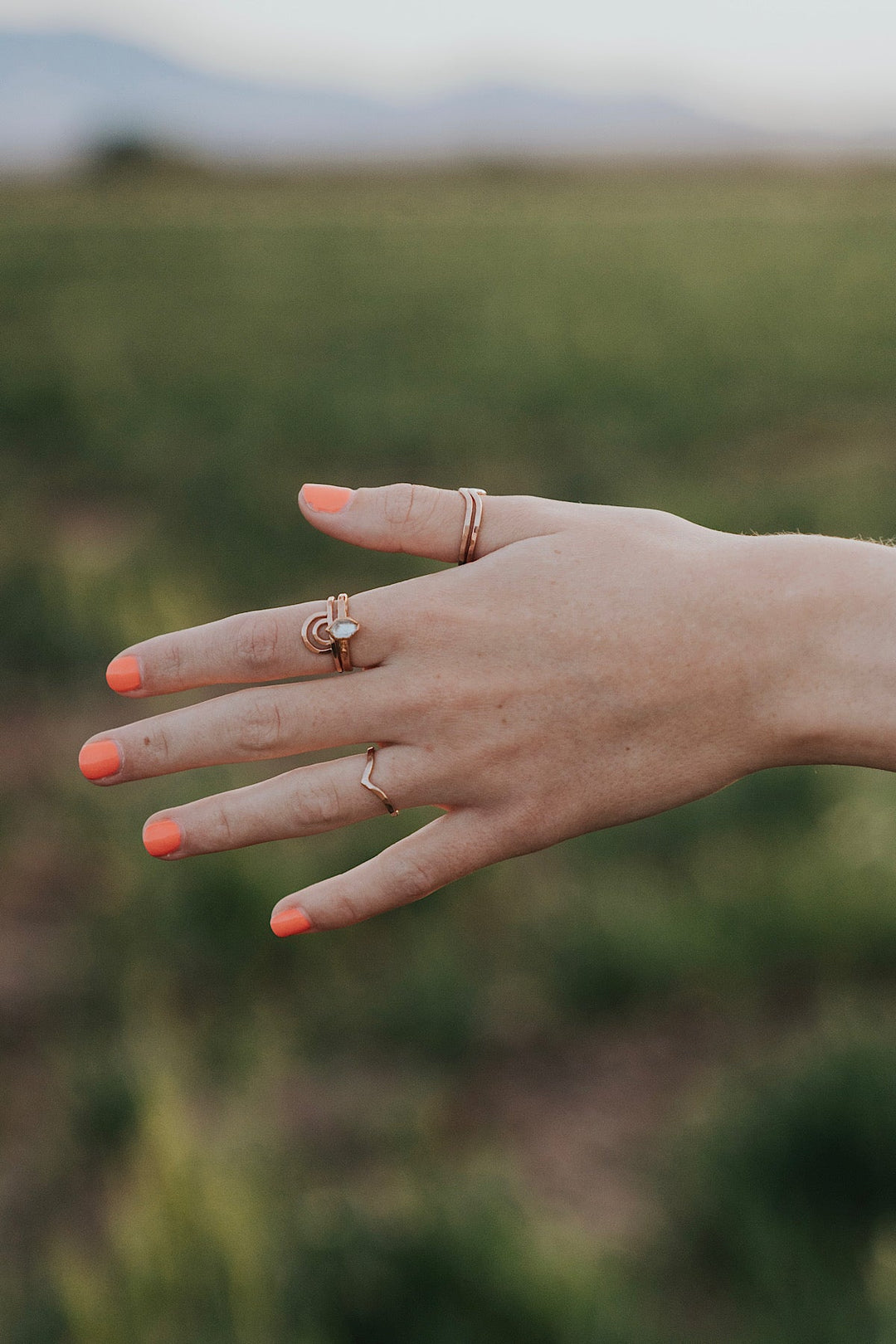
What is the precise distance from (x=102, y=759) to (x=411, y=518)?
1.70 feet

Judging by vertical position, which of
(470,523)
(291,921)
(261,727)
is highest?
(470,523)

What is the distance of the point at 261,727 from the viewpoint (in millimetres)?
1494

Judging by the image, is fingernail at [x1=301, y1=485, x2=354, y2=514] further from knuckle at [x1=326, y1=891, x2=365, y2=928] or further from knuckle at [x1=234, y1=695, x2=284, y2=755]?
knuckle at [x1=326, y1=891, x2=365, y2=928]

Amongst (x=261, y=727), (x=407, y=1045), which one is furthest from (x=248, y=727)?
(x=407, y=1045)

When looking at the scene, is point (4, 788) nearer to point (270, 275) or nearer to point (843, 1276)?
point (843, 1276)

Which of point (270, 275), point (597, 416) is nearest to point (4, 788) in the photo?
point (597, 416)

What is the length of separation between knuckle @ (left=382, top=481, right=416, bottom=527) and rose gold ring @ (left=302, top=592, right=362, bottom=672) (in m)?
0.13

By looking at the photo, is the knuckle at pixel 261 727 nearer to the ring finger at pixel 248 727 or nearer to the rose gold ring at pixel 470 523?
the ring finger at pixel 248 727

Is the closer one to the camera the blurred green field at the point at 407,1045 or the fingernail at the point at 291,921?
the fingernail at the point at 291,921

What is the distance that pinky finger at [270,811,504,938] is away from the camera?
155cm

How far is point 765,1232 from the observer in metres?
2.29

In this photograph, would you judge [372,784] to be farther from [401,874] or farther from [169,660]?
[169,660]

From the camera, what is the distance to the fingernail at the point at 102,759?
4.89 ft

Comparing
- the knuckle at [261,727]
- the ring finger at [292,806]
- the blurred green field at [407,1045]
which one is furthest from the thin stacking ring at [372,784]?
the blurred green field at [407,1045]
